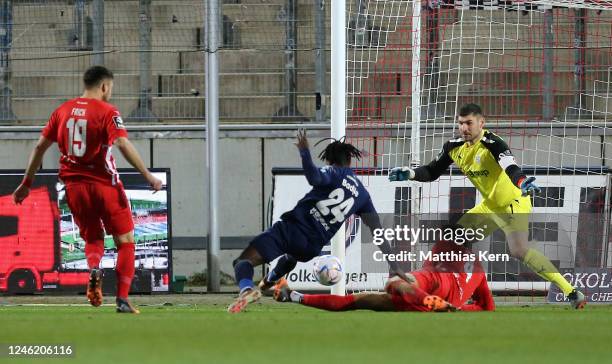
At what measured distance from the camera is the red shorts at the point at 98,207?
9828mm

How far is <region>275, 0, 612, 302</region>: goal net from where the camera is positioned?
1421 centimetres

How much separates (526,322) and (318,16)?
31.7 feet

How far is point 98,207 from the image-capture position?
9867 millimetres

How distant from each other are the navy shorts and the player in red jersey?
114 cm

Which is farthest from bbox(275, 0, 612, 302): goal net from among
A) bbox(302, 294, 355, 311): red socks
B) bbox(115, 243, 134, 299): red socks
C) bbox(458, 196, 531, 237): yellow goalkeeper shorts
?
bbox(115, 243, 134, 299): red socks

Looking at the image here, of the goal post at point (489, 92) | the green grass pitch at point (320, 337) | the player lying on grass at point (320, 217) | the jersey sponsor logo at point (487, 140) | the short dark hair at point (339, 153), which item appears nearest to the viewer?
the green grass pitch at point (320, 337)

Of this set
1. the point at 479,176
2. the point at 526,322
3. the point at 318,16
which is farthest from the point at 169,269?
the point at 526,322

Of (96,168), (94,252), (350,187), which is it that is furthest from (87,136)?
(350,187)

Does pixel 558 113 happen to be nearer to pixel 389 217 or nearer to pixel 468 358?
pixel 389 217

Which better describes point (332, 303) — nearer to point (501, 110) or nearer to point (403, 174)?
point (403, 174)

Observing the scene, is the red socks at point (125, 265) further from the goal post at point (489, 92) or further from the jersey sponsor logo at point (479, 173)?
the jersey sponsor logo at point (479, 173)

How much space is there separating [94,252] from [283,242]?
161 cm

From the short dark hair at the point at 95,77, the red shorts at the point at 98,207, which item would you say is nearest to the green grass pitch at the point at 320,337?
the red shorts at the point at 98,207

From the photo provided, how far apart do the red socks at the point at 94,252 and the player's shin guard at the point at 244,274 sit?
1.16 meters
